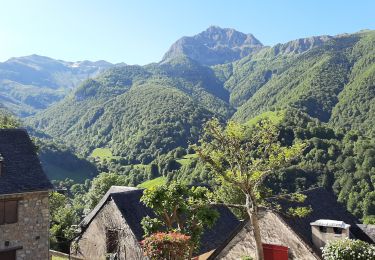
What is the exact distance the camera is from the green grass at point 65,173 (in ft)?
503

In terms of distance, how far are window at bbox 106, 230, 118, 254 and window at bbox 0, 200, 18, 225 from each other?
8.65 meters

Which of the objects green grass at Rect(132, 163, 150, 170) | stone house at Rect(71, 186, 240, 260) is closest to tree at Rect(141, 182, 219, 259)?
stone house at Rect(71, 186, 240, 260)

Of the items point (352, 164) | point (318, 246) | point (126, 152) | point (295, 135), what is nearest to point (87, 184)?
point (126, 152)

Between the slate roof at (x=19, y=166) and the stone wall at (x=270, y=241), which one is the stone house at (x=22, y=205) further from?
the stone wall at (x=270, y=241)

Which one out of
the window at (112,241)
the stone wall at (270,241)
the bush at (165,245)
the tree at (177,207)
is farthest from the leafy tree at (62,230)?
the bush at (165,245)

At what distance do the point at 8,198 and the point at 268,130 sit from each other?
52.3 feet

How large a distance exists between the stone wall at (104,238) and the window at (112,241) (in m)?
0.34

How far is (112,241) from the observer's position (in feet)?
104

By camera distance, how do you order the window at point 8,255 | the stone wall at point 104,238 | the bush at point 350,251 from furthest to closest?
the stone wall at point 104,238 < the window at point 8,255 < the bush at point 350,251

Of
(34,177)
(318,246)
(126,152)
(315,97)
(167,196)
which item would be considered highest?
(315,97)

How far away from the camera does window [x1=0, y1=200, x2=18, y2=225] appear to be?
24.0 metres

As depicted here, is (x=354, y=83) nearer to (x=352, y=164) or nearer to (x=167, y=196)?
(x=352, y=164)

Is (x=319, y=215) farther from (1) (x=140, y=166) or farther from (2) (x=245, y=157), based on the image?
(1) (x=140, y=166)

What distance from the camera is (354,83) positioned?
183m
